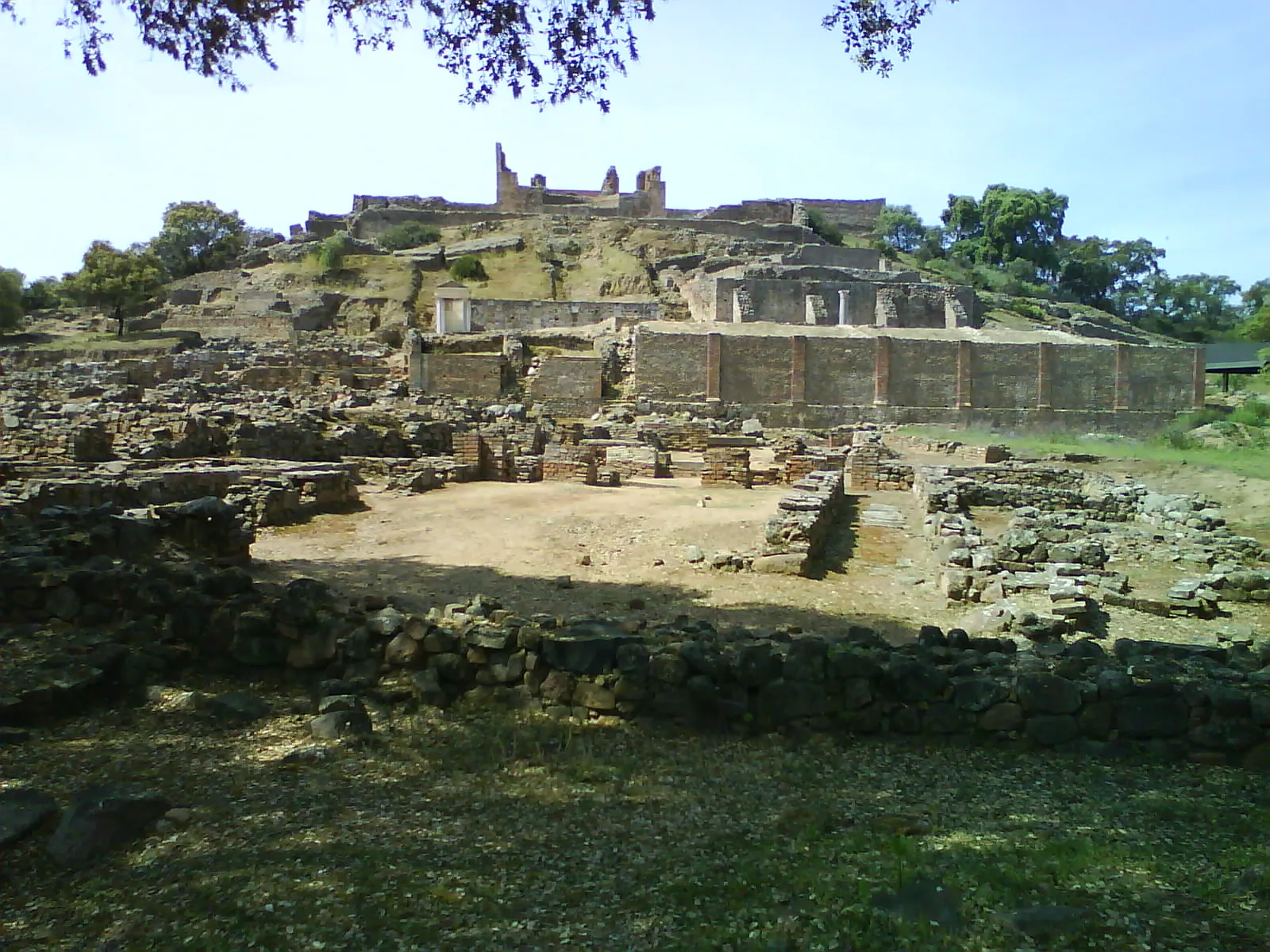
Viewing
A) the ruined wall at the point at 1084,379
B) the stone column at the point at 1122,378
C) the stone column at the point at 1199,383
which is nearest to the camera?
the ruined wall at the point at 1084,379

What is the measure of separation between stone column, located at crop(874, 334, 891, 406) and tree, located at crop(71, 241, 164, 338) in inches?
1369

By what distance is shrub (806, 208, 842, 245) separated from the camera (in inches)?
2554

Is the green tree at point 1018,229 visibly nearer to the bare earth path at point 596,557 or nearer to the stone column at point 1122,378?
the stone column at point 1122,378

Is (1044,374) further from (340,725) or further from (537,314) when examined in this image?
(340,725)

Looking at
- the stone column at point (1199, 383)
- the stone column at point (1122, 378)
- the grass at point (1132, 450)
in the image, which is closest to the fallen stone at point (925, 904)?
the grass at point (1132, 450)

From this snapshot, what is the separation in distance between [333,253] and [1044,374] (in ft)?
125

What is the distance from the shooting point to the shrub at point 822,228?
6488 cm

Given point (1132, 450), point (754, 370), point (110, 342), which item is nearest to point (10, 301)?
point (110, 342)

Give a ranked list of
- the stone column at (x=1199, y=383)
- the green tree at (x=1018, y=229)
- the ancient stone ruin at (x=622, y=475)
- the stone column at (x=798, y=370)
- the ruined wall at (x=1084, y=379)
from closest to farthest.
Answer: the ancient stone ruin at (x=622, y=475), the stone column at (x=798, y=370), the ruined wall at (x=1084, y=379), the stone column at (x=1199, y=383), the green tree at (x=1018, y=229)

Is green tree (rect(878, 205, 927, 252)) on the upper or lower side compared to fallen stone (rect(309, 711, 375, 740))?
upper

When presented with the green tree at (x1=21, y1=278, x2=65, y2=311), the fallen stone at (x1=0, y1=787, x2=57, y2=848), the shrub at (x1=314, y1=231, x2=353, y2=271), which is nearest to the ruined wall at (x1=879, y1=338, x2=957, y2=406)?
the shrub at (x1=314, y1=231, x2=353, y2=271)

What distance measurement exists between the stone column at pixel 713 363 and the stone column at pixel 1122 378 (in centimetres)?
1587

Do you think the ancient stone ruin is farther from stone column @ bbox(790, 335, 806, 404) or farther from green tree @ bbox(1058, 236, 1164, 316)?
green tree @ bbox(1058, 236, 1164, 316)

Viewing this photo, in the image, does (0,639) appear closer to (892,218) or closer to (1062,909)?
(1062,909)
